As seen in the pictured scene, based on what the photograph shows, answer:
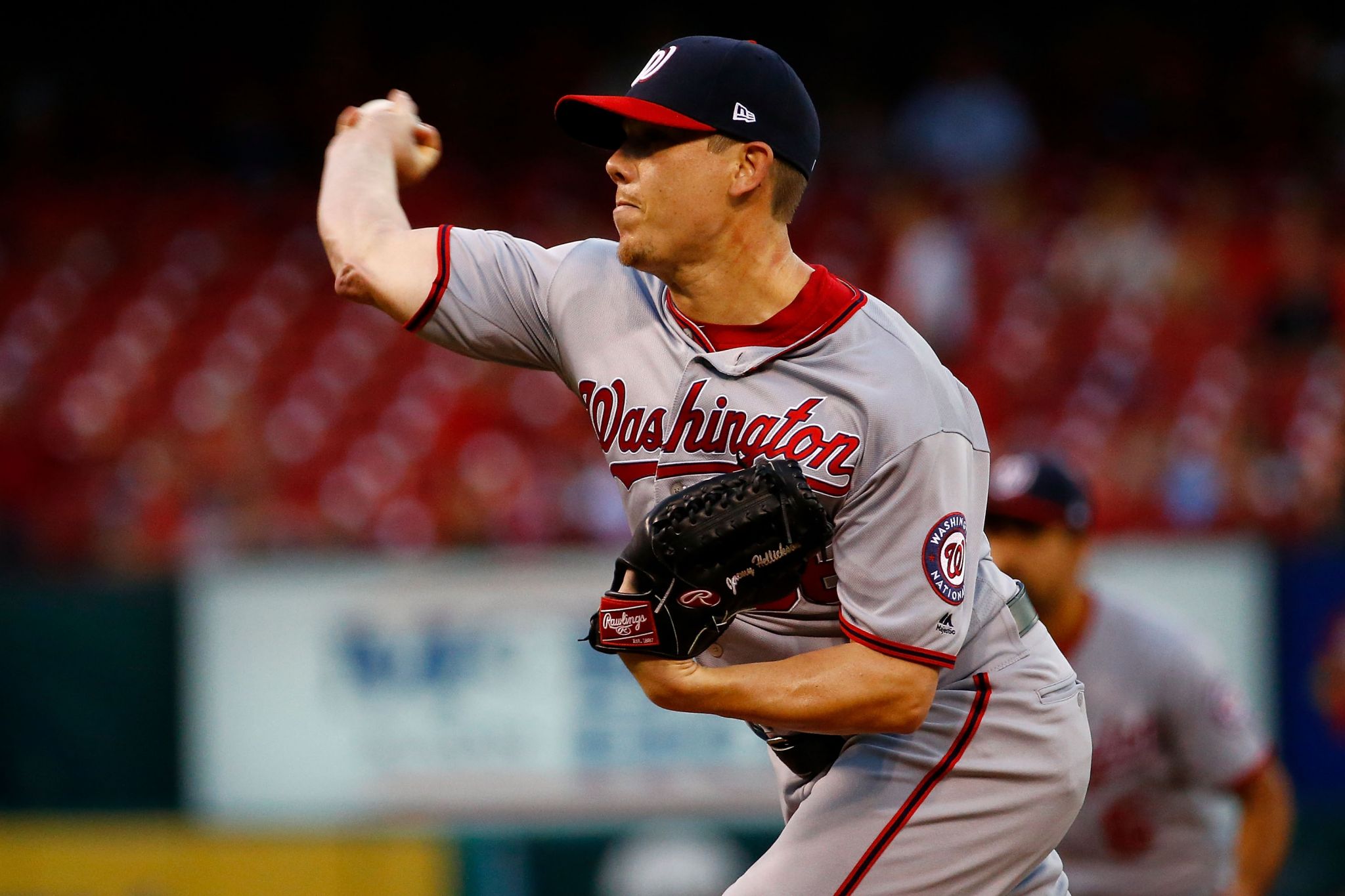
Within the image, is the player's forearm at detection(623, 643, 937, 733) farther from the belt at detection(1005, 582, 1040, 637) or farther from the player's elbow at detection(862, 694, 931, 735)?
the belt at detection(1005, 582, 1040, 637)

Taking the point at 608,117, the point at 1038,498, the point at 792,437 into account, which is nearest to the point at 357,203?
the point at 608,117

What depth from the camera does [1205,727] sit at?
3.76 metres

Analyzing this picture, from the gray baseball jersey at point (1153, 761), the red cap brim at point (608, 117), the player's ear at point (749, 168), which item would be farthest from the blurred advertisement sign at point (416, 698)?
the player's ear at point (749, 168)

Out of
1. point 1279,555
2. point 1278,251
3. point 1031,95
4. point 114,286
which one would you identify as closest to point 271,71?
point 114,286

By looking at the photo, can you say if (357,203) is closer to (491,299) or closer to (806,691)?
(491,299)

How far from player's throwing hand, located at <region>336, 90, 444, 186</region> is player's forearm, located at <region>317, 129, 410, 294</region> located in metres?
0.02

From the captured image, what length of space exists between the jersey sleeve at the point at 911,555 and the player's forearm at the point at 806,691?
36 mm

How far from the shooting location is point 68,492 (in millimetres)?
8297

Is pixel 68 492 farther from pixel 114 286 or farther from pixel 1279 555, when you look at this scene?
pixel 1279 555

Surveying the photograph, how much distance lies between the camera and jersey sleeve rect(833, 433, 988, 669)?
2.22 meters

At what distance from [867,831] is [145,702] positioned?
468cm

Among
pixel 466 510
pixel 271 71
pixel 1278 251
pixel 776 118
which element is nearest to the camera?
pixel 776 118

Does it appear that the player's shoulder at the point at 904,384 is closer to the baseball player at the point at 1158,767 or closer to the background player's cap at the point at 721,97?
the background player's cap at the point at 721,97

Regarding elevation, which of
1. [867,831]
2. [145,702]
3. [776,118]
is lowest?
[145,702]
